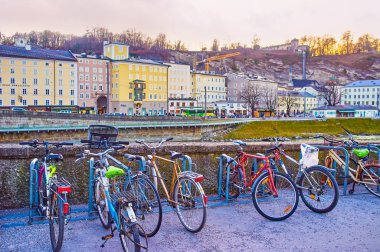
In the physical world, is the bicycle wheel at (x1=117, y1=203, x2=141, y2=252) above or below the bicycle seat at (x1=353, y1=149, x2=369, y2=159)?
below

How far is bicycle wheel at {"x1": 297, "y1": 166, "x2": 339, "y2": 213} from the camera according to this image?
693 centimetres

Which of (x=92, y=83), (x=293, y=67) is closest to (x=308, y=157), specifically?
(x=92, y=83)

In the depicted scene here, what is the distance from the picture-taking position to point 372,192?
8.47m

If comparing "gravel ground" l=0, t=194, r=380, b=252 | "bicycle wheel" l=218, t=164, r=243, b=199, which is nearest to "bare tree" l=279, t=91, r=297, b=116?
"bicycle wheel" l=218, t=164, r=243, b=199

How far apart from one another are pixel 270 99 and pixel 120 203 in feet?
323

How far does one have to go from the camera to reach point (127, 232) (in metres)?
4.62

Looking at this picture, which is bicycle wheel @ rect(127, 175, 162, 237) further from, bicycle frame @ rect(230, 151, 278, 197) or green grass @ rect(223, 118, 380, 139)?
green grass @ rect(223, 118, 380, 139)

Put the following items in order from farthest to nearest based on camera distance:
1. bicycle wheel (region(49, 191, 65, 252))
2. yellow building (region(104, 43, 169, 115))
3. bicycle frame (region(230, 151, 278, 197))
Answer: yellow building (region(104, 43, 169, 115)) < bicycle frame (region(230, 151, 278, 197)) < bicycle wheel (region(49, 191, 65, 252))

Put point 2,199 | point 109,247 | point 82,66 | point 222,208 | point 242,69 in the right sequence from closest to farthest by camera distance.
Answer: point 109,247, point 222,208, point 2,199, point 82,66, point 242,69

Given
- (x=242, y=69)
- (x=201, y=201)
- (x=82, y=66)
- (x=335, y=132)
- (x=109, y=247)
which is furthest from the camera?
(x=242, y=69)

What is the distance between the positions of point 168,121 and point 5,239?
5236 centimetres

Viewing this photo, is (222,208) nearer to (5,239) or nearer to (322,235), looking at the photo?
(322,235)

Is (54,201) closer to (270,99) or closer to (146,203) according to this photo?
(146,203)

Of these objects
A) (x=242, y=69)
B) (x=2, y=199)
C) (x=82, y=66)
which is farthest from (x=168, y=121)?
(x=242, y=69)
